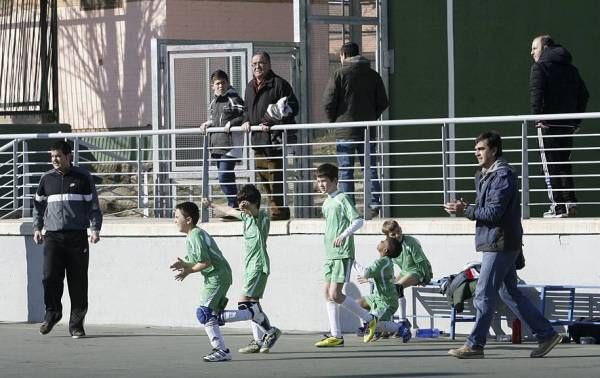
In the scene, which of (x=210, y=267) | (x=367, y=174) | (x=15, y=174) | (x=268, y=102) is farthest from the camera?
(x=15, y=174)

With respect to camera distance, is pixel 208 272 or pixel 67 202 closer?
pixel 208 272

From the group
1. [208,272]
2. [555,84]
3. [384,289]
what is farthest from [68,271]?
[555,84]

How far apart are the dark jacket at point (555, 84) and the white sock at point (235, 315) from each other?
395 cm

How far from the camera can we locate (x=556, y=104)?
17.2 m

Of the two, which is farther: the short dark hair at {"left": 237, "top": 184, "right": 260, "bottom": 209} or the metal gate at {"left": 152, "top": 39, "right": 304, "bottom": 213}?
the metal gate at {"left": 152, "top": 39, "right": 304, "bottom": 213}

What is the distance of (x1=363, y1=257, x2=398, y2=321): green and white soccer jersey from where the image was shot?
53.3 feet

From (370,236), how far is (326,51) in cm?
375

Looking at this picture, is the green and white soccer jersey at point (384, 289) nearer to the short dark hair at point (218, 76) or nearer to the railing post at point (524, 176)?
the railing post at point (524, 176)

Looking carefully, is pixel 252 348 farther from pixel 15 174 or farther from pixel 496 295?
pixel 15 174

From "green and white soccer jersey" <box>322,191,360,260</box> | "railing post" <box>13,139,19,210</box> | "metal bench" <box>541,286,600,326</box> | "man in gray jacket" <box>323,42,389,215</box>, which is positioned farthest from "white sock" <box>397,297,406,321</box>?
"railing post" <box>13,139,19,210</box>

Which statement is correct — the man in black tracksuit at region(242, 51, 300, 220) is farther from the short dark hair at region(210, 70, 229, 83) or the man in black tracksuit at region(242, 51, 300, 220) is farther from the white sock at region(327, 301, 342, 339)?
the white sock at region(327, 301, 342, 339)

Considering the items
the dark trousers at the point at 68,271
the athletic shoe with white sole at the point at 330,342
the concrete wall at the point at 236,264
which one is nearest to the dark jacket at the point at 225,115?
the concrete wall at the point at 236,264

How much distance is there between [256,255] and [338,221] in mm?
825

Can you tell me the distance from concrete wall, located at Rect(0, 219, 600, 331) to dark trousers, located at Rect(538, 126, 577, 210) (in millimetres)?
836
